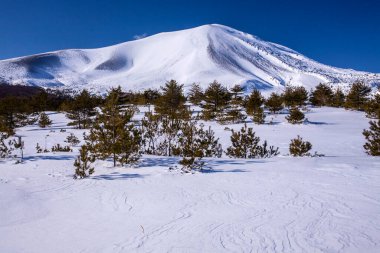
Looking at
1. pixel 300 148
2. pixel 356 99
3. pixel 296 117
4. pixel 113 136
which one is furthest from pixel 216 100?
pixel 113 136

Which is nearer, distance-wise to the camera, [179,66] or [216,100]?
[216,100]

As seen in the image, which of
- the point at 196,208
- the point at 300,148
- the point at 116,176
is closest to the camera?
the point at 196,208

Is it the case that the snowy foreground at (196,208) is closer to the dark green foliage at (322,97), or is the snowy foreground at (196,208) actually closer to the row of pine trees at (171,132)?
the row of pine trees at (171,132)

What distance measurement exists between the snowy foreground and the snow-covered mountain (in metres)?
95.9

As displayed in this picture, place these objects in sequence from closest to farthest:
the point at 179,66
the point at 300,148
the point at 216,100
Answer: the point at 300,148 < the point at 216,100 < the point at 179,66

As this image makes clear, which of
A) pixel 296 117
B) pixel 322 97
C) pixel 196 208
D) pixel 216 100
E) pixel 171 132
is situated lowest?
pixel 196 208

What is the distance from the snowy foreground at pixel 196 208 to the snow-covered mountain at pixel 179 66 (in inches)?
3777

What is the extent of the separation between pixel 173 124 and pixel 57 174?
5648 millimetres

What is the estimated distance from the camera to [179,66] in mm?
138750

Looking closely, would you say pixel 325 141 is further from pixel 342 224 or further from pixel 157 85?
pixel 157 85

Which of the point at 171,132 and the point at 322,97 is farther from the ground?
the point at 322,97

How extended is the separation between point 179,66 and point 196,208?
137 m

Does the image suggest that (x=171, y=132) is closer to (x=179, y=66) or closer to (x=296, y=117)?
(x=296, y=117)

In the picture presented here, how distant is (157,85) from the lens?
111 metres
